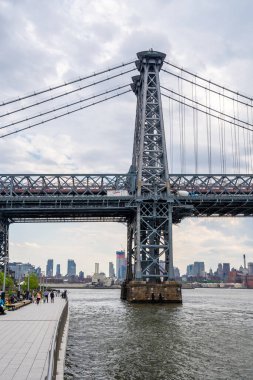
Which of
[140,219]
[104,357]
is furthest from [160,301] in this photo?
[104,357]

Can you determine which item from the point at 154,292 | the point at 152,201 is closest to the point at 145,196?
the point at 152,201

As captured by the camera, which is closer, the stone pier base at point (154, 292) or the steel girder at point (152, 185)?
the stone pier base at point (154, 292)

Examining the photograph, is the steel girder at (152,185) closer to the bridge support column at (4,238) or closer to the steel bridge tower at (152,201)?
the steel bridge tower at (152,201)

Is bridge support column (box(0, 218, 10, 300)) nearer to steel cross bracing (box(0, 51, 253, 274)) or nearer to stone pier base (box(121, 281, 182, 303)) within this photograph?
steel cross bracing (box(0, 51, 253, 274))

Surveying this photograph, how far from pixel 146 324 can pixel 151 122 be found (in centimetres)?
4689

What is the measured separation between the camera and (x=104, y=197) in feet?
261

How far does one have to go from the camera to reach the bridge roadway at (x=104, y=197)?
7944 cm

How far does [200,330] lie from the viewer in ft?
129

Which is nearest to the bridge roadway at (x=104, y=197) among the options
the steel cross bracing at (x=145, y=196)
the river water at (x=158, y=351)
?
the steel cross bracing at (x=145, y=196)

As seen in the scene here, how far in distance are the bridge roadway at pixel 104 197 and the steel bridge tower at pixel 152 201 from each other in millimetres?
1942

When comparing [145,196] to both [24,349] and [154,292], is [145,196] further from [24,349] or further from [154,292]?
[24,349]

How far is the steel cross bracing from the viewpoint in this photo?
249 feet

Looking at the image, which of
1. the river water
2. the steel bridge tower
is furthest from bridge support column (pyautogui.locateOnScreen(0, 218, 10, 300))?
the river water

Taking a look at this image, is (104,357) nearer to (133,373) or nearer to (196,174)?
(133,373)
